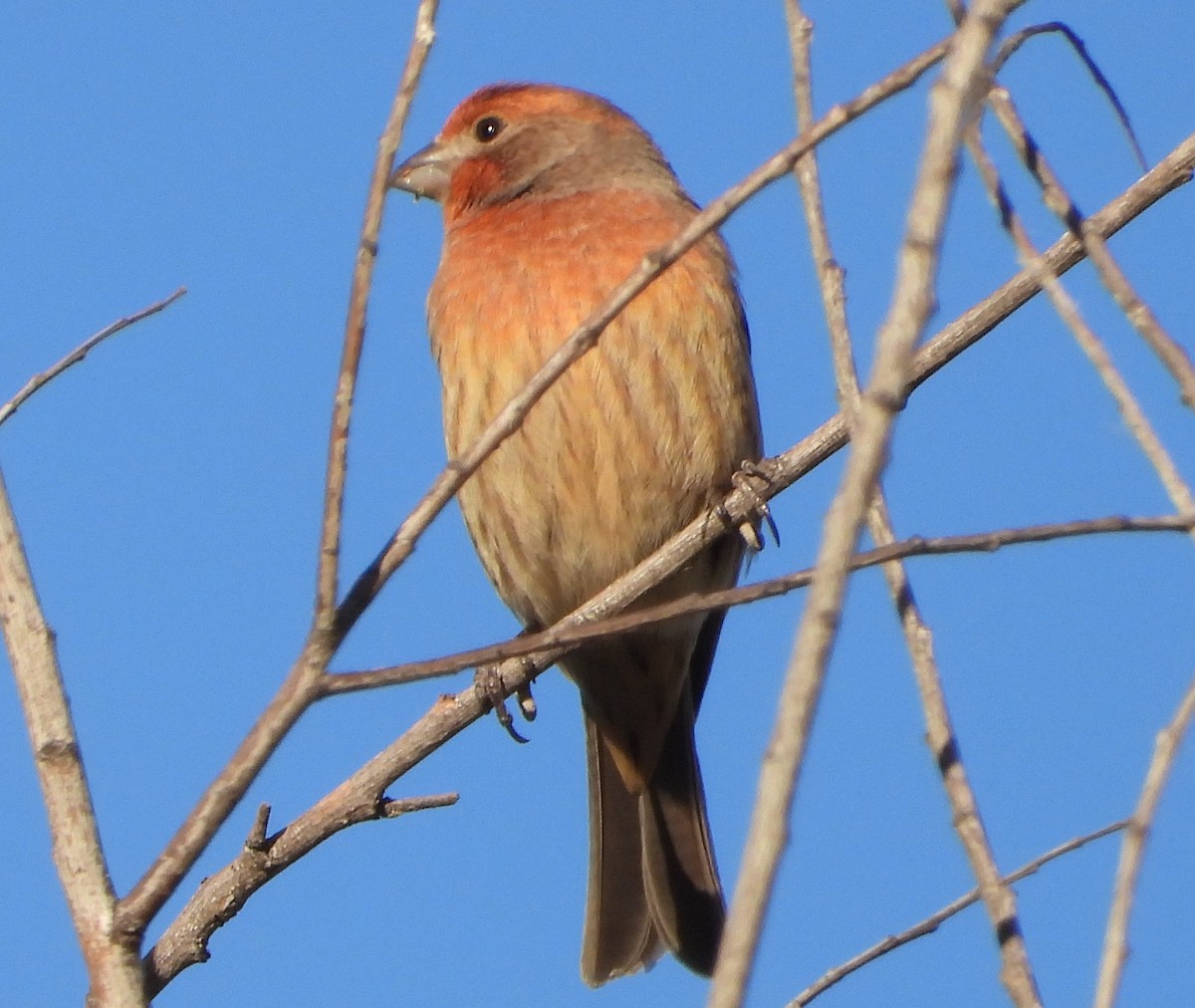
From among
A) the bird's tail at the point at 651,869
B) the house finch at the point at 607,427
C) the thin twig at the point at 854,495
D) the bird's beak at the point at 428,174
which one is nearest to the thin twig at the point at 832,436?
the house finch at the point at 607,427

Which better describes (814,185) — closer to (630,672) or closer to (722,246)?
(722,246)

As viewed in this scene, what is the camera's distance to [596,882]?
6.49 meters

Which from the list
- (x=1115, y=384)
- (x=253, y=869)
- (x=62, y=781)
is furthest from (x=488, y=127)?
(x=1115, y=384)

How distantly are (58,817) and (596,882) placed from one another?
3350 millimetres

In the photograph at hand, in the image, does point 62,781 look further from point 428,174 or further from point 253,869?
point 428,174

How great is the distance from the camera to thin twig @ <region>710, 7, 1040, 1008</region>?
1.95 meters

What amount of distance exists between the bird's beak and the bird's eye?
139 millimetres

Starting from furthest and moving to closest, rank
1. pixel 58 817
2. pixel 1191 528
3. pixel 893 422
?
pixel 58 817, pixel 1191 528, pixel 893 422

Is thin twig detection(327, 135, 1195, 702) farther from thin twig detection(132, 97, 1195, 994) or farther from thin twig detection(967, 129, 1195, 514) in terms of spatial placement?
thin twig detection(967, 129, 1195, 514)

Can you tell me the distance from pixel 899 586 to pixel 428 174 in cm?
407

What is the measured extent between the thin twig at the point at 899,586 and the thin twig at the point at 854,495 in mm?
995

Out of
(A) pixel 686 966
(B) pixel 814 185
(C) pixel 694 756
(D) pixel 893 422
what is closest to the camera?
(D) pixel 893 422

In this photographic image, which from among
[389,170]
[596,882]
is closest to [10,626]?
[389,170]

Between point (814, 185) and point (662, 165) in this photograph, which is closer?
point (814, 185)
